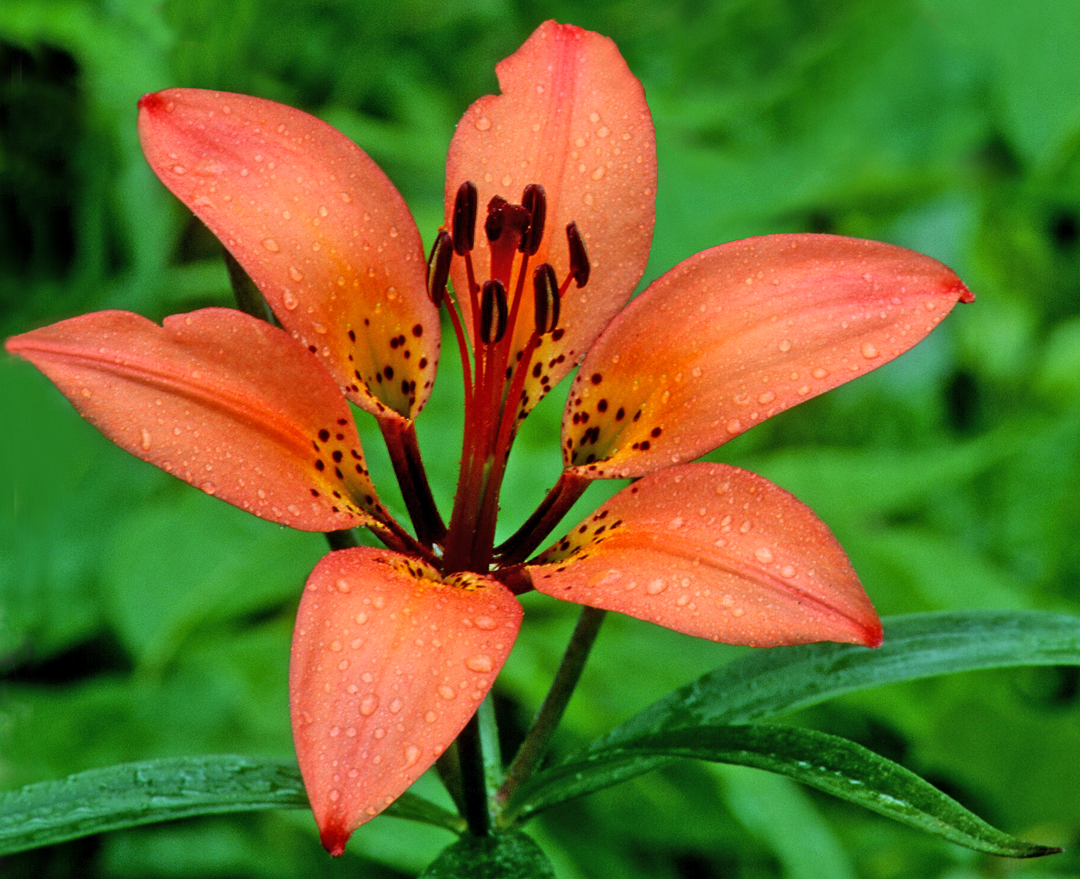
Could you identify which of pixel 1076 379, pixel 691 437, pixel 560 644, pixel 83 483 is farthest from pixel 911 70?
pixel 691 437

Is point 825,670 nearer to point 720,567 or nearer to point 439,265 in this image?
point 720,567

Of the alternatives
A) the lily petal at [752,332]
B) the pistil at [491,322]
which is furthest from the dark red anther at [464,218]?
the lily petal at [752,332]

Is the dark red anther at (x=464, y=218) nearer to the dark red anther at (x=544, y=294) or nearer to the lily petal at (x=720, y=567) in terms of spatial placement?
the dark red anther at (x=544, y=294)

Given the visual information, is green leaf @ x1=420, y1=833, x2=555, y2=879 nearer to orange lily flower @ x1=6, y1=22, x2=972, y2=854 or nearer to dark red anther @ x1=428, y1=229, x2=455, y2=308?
orange lily flower @ x1=6, y1=22, x2=972, y2=854

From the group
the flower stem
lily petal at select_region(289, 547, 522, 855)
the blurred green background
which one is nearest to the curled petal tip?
lily petal at select_region(289, 547, 522, 855)

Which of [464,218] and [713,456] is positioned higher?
[713,456]

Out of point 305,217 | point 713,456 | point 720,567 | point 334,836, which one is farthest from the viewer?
point 713,456

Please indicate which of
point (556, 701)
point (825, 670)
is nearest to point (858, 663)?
point (825, 670)

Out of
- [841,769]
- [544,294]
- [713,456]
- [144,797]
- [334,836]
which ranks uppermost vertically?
[713,456]
